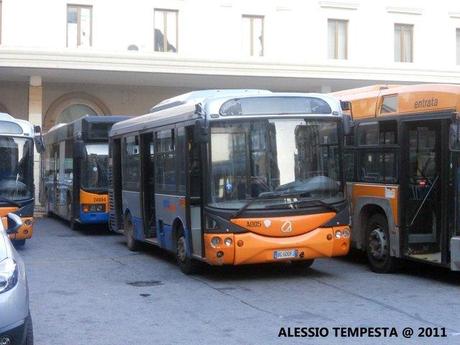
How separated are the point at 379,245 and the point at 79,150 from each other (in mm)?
9366

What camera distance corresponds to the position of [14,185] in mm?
14648

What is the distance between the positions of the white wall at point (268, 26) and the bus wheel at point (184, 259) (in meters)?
15.6

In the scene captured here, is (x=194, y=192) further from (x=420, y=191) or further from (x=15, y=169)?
(x=15, y=169)

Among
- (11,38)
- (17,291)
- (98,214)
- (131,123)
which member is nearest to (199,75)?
(11,38)

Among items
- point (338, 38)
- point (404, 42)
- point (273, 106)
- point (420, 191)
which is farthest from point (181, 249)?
point (404, 42)

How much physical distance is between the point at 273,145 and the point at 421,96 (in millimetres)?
2390

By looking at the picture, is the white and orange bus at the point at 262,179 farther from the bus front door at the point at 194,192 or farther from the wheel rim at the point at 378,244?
the wheel rim at the point at 378,244

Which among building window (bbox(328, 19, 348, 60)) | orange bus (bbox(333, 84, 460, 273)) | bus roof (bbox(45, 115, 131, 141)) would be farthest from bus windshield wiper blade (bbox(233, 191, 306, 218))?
building window (bbox(328, 19, 348, 60))

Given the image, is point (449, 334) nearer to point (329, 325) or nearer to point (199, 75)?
→ point (329, 325)

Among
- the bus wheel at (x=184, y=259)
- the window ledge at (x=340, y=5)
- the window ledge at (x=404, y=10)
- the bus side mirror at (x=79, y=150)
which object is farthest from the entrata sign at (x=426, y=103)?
the window ledge at (x=404, y=10)

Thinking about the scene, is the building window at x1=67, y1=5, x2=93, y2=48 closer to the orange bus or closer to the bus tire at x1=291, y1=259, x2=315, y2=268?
the orange bus

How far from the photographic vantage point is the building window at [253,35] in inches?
1192

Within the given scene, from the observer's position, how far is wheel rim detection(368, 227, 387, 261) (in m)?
11.7

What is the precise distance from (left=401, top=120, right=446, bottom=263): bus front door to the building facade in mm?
15434
